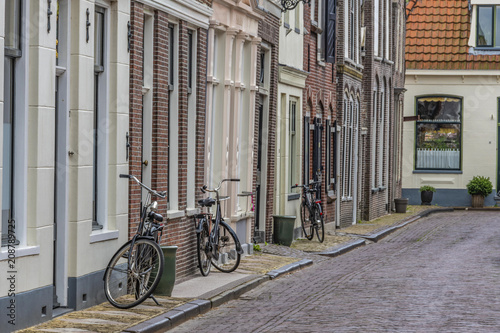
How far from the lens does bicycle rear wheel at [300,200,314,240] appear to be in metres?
21.8

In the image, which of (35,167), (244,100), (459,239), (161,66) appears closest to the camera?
(35,167)

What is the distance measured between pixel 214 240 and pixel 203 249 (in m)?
0.38

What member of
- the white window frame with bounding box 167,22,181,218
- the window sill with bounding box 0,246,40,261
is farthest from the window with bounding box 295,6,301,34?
the window sill with bounding box 0,246,40,261

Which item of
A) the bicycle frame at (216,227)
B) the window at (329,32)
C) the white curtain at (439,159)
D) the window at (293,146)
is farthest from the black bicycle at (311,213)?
the white curtain at (439,159)

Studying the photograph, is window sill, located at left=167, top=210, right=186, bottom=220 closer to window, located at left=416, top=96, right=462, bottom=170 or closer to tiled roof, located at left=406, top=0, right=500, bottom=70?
window, located at left=416, top=96, right=462, bottom=170

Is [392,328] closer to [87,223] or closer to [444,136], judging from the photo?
[87,223]

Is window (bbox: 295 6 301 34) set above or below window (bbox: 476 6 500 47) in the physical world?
below

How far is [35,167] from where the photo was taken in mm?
9844

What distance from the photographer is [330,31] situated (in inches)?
964

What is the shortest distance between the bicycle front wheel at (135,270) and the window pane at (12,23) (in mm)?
2665

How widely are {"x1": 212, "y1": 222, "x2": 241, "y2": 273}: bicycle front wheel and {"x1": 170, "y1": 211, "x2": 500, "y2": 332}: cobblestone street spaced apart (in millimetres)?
708

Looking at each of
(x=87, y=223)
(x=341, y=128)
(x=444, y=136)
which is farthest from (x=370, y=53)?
(x=87, y=223)

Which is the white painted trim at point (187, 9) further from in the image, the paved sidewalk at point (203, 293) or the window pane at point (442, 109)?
the window pane at point (442, 109)

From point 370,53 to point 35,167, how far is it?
2144 centimetres
